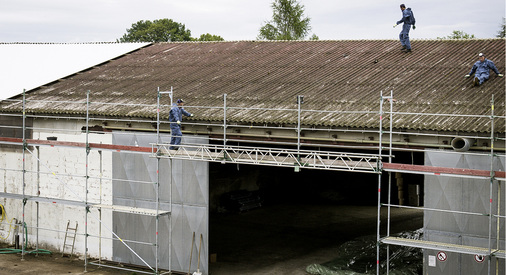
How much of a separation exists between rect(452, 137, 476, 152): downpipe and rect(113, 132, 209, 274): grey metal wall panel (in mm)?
7248

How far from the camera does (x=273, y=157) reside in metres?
18.2

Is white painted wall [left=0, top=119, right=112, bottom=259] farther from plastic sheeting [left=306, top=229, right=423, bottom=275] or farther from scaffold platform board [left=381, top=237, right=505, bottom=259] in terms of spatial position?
scaffold platform board [left=381, top=237, right=505, bottom=259]

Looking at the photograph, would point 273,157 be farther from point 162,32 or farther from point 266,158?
point 162,32

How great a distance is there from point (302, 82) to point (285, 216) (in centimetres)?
952

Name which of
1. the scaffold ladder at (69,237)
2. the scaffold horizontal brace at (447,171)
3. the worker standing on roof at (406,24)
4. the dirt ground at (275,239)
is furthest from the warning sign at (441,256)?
the scaffold ladder at (69,237)

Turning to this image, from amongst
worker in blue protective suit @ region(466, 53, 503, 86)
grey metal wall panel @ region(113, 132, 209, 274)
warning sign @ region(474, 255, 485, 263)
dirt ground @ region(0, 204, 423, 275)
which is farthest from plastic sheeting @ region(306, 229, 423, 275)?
worker in blue protective suit @ region(466, 53, 503, 86)

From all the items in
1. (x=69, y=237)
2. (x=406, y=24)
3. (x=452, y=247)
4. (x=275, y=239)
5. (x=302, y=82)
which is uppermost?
(x=406, y=24)

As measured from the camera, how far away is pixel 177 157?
65.7 feet

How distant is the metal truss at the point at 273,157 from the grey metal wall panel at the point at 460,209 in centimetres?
169

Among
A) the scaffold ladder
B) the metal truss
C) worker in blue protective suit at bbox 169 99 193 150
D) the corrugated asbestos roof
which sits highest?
the corrugated asbestos roof

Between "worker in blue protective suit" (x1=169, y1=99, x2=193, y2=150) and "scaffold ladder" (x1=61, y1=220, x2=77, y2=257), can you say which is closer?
"worker in blue protective suit" (x1=169, y1=99, x2=193, y2=150)

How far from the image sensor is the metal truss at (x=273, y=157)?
1728 centimetres

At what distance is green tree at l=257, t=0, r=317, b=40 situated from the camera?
64.1 m

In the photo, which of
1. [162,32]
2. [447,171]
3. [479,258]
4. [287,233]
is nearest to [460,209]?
[479,258]
